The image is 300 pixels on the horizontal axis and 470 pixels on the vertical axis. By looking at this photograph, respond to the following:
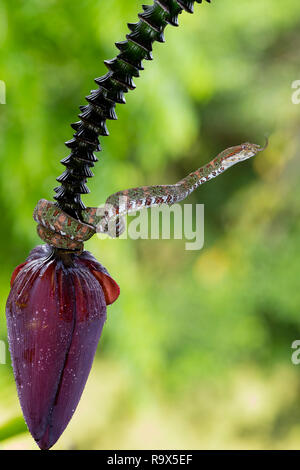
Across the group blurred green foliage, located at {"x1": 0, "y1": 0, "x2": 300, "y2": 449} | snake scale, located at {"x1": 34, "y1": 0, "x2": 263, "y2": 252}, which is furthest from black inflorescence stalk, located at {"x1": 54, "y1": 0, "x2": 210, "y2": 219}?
blurred green foliage, located at {"x1": 0, "y1": 0, "x2": 300, "y2": 449}

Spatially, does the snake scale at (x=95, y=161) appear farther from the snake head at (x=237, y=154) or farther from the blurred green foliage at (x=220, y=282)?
the blurred green foliage at (x=220, y=282)

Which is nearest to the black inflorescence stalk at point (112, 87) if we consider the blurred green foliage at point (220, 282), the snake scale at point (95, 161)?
the snake scale at point (95, 161)

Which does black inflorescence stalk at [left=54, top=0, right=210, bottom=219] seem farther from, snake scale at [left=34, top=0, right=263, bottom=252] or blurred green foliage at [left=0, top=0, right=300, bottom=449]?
blurred green foliage at [left=0, top=0, right=300, bottom=449]

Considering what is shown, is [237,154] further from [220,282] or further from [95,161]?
[220,282]

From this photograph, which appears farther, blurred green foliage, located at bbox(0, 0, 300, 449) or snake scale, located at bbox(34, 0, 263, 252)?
blurred green foliage, located at bbox(0, 0, 300, 449)

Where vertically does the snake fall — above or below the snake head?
below

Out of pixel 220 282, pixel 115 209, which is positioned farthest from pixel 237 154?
pixel 220 282
